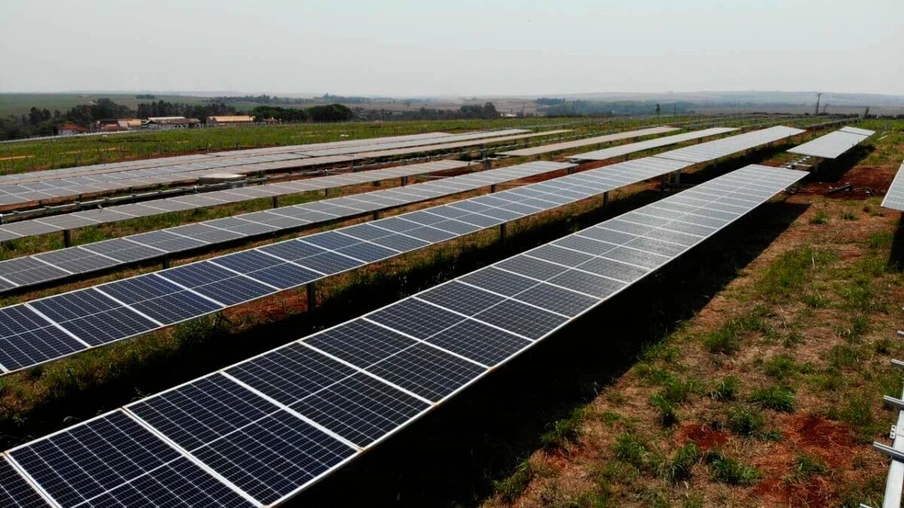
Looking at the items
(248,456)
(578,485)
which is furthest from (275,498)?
(578,485)

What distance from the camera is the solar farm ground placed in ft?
25.1

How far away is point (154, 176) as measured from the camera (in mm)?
28562

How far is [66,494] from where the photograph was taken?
5340 millimetres

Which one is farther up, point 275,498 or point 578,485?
point 275,498

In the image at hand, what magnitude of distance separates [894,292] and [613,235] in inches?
271

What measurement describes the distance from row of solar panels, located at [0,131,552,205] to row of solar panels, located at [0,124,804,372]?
15.4 m

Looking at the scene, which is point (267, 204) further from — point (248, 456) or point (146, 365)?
point (248, 456)

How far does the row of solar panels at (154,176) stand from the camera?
945 inches

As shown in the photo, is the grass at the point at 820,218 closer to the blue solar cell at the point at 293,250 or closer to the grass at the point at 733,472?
the grass at the point at 733,472

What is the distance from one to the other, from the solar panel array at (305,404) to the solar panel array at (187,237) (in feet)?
21.6

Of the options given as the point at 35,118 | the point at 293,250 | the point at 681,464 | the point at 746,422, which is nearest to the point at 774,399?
the point at 746,422

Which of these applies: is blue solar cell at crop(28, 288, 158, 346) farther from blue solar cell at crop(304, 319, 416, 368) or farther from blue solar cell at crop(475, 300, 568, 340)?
blue solar cell at crop(475, 300, 568, 340)

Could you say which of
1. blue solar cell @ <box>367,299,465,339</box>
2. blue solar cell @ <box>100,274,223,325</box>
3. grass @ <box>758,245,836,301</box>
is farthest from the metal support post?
grass @ <box>758,245,836,301</box>

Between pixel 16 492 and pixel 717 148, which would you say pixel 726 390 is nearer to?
pixel 16 492
